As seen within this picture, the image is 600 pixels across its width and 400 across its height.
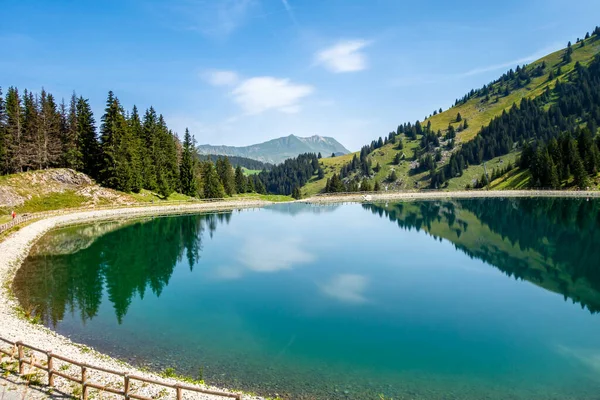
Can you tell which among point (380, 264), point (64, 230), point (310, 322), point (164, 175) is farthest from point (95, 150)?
point (310, 322)

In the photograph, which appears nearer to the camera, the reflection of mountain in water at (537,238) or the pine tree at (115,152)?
the reflection of mountain in water at (537,238)

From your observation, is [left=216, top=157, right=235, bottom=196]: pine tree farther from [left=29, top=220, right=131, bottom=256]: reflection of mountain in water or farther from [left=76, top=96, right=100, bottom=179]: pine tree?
[left=29, top=220, right=131, bottom=256]: reflection of mountain in water

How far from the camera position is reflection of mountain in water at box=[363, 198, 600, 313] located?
130 feet

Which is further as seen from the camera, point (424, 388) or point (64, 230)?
point (64, 230)

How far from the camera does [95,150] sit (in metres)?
101

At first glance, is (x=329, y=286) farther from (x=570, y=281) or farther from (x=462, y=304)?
(x=570, y=281)

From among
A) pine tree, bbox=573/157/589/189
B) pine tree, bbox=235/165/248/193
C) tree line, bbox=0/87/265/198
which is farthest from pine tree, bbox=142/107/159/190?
pine tree, bbox=573/157/589/189

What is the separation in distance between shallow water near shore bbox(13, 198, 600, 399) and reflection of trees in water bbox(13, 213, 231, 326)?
0.24 metres

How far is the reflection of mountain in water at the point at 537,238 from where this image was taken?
39.7 meters

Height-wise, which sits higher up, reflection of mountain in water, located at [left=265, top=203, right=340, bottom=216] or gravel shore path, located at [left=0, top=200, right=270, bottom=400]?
reflection of mountain in water, located at [left=265, top=203, right=340, bottom=216]

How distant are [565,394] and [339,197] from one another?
143 metres

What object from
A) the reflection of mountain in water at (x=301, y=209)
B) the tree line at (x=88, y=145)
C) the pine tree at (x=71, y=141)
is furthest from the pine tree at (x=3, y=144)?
Answer: the reflection of mountain in water at (x=301, y=209)

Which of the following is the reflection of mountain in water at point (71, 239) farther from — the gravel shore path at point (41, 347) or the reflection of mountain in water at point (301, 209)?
the reflection of mountain in water at point (301, 209)

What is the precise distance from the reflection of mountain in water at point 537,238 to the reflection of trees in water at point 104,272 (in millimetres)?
37775
